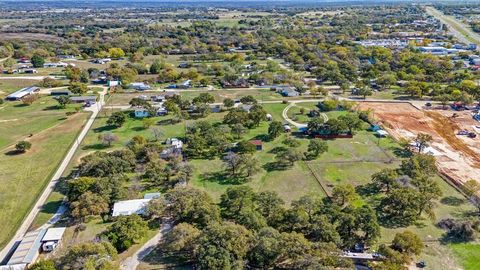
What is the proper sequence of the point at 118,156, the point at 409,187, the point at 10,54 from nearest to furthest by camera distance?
the point at 409,187 → the point at 118,156 → the point at 10,54

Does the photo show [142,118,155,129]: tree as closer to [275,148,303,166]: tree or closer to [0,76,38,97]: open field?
[275,148,303,166]: tree

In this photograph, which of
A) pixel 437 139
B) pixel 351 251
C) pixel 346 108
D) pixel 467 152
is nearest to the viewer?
pixel 351 251

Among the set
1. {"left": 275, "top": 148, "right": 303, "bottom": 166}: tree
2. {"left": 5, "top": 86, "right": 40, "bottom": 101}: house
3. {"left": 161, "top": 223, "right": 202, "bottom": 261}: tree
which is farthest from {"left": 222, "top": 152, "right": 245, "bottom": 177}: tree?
{"left": 5, "top": 86, "right": 40, "bottom": 101}: house

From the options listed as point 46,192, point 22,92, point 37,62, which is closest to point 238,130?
point 46,192

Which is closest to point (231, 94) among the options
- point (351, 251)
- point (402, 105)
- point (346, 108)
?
point (346, 108)

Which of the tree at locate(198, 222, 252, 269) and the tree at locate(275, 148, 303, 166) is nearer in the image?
the tree at locate(198, 222, 252, 269)

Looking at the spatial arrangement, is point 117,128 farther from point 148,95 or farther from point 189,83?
point 189,83
